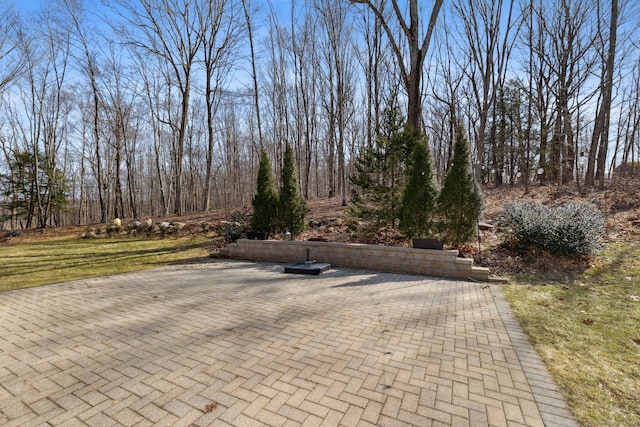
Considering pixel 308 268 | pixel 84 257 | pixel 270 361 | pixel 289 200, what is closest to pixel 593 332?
pixel 270 361

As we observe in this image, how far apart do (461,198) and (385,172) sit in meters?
2.30

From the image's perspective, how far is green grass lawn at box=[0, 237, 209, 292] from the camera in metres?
6.94

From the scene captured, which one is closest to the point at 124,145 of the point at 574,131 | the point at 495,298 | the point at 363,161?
the point at 363,161

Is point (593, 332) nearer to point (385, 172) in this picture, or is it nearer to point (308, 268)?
point (308, 268)

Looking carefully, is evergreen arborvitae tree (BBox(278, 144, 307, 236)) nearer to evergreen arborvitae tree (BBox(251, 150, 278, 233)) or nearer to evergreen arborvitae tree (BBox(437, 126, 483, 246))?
evergreen arborvitae tree (BBox(251, 150, 278, 233))

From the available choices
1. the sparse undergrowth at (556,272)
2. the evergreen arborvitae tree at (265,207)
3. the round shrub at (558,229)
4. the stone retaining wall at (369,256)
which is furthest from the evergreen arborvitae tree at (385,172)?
the round shrub at (558,229)

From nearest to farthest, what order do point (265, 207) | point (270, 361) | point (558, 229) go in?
point (270, 361) < point (558, 229) < point (265, 207)

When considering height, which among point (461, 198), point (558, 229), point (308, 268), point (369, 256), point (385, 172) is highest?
point (385, 172)

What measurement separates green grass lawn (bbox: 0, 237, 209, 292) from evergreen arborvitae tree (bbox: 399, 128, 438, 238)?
6.50 meters

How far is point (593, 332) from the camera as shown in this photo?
3.52 meters

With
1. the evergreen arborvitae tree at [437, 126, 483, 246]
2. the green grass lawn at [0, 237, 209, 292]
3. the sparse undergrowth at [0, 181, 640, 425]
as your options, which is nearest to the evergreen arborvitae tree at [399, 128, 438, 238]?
the evergreen arborvitae tree at [437, 126, 483, 246]

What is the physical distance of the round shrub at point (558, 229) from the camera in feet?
20.5

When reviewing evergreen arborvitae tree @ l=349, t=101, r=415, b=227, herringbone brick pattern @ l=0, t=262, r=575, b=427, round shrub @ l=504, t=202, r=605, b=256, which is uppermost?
evergreen arborvitae tree @ l=349, t=101, r=415, b=227

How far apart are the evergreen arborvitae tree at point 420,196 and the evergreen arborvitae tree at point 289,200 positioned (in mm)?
3398
